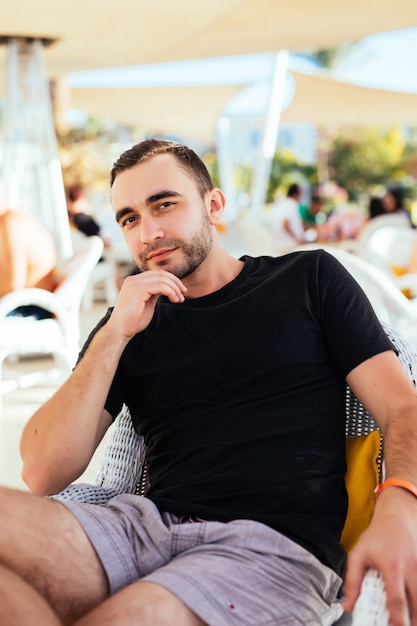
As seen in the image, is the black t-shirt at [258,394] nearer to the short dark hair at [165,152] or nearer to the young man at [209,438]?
the young man at [209,438]

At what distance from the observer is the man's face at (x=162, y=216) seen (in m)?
1.82

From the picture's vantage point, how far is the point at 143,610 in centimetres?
123

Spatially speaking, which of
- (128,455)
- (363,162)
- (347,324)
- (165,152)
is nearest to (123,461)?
(128,455)

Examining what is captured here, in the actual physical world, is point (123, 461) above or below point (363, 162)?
below

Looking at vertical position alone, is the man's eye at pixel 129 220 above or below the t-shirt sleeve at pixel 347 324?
above

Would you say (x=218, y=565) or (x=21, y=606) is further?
(x=218, y=565)

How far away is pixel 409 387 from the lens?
1593 millimetres

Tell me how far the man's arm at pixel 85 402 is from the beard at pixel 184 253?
2.5 inches

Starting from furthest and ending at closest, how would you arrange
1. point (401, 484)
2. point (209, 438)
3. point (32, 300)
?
point (32, 300)
point (209, 438)
point (401, 484)

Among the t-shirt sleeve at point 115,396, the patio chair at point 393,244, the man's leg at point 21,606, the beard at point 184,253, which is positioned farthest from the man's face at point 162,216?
the patio chair at point 393,244

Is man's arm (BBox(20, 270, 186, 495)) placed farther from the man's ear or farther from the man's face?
the man's ear

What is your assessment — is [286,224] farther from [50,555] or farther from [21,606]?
[21,606]

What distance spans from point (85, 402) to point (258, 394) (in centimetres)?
35

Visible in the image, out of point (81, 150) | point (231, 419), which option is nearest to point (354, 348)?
point (231, 419)
